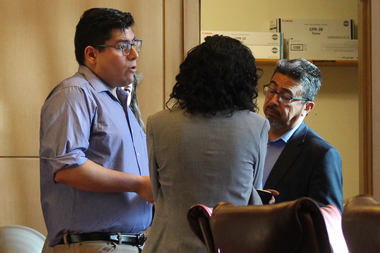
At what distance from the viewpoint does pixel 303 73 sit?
2.22 m

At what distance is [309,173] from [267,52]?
9.02 feet

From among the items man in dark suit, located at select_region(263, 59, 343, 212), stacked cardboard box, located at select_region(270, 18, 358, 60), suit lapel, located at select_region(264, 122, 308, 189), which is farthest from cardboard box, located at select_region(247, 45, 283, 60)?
suit lapel, located at select_region(264, 122, 308, 189)

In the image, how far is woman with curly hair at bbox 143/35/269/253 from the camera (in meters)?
1.21

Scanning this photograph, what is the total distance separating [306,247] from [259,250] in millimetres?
83

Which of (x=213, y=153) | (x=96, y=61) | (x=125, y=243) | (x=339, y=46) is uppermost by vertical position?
(x=339, y=46)

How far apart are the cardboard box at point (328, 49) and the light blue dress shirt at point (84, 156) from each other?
3330 millimetres

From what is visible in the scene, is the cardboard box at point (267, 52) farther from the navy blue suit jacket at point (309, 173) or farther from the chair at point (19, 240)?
the chair at point (19, 240)

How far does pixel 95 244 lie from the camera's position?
1.49m

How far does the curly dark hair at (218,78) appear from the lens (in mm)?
1235

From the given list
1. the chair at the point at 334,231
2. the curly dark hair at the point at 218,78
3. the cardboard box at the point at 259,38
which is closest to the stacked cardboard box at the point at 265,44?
the cardboard box at the point at 259,38

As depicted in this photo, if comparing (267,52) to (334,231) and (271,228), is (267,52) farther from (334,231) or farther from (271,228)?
(271,228)

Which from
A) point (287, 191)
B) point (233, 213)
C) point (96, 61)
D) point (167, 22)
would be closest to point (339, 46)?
point (167, 22)

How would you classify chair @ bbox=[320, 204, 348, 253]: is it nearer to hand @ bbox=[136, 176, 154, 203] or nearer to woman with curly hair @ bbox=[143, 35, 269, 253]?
woman with curly hair @ bbox=[143, 35, 269, 253]

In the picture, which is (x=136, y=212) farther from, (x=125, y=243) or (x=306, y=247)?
(x=306, y=247)
